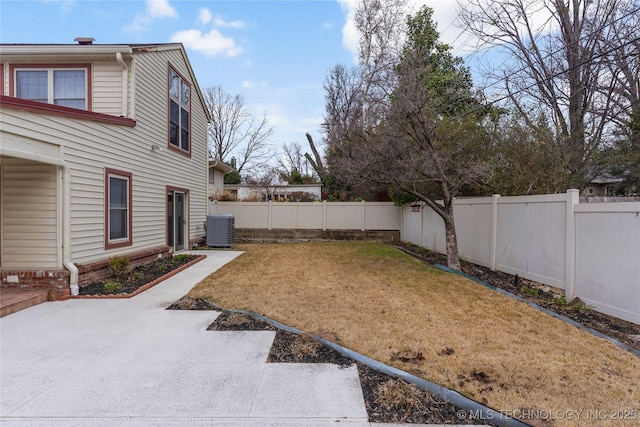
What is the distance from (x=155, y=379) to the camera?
2.87 m

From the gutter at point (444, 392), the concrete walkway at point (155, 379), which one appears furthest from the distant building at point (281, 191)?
the gutter at point (444, 392)

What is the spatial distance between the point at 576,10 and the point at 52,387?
51.7 feet

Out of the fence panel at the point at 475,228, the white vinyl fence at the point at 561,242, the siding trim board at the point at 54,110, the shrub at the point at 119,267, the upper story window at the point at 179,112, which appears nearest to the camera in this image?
the white vinyl fence at the point at 561,242

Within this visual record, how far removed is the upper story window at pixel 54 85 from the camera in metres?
7.16

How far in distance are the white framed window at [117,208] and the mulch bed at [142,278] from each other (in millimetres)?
725

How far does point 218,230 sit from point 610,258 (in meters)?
10.3

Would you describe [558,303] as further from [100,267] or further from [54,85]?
[54,85]

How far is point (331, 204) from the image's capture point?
14250 millimetres

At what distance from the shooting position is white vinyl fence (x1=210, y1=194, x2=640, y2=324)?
420 centimetres

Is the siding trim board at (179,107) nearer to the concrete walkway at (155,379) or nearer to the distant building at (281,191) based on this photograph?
the concrete walkway at (155,379)

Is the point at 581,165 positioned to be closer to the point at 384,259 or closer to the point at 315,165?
the point at 384,259

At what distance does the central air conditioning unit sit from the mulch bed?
8.79 feet

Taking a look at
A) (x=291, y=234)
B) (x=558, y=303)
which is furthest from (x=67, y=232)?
(x=291, y=234)

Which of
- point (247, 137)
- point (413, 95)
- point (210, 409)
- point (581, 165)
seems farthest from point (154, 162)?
point (247, 137)
